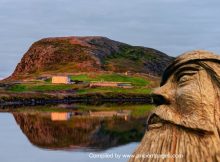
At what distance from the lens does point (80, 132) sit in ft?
130

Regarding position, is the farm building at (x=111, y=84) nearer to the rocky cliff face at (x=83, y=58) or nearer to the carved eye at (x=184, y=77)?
the rocky cliff face at (x=83, y=58)

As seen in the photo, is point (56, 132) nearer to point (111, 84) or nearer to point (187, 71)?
point (187, 71)

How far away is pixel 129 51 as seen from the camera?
19212cm

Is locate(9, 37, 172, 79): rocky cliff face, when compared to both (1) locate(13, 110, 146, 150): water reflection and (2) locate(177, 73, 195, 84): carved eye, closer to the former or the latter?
(1) locate(13, 110, 146, 150): water reflection

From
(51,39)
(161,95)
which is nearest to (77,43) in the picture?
(51,39)

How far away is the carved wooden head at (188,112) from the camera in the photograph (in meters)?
6.30

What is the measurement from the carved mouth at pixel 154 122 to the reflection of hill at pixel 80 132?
24203 mm

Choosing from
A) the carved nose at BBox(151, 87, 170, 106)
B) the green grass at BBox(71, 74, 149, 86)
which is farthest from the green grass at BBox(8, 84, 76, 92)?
the carved nose at BBox(151, 87, 170, 106)

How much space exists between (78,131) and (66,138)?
13.9 ft

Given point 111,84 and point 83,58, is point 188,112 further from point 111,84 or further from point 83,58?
point 83,58

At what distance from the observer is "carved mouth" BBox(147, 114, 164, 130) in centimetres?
671

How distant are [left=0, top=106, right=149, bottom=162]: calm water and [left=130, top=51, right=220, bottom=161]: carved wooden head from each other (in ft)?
54.5

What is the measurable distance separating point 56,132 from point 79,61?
124 m

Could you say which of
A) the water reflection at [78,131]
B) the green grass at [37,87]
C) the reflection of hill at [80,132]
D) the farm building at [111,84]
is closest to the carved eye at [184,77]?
the water reflection at [78,131]
